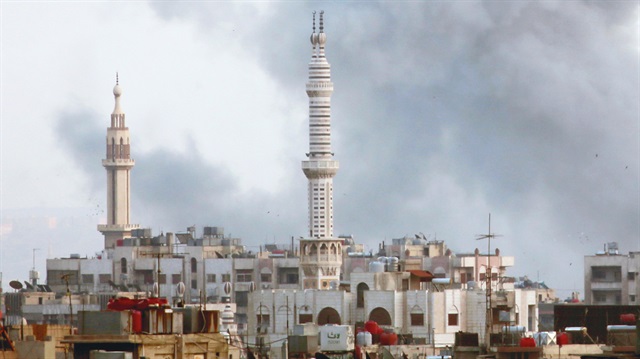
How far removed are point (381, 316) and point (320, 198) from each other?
19849 millimetres

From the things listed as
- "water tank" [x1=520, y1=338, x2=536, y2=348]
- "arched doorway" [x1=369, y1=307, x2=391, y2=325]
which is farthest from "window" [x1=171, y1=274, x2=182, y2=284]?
"water tank" [x1=520, y1=338, x2=536, y2=348]

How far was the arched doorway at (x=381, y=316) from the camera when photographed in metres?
107

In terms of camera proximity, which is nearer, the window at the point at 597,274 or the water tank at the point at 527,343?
the water tank at the point at 527,343

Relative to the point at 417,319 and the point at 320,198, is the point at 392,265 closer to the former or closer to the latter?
the point at 417,319

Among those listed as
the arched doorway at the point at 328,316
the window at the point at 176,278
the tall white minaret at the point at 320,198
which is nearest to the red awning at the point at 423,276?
the arched doorway at the point at 328,316

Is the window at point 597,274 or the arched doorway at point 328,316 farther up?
the window at point 597,274

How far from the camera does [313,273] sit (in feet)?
407

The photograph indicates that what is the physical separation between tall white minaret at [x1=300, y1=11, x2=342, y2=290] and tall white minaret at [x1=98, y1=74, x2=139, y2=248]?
123ft

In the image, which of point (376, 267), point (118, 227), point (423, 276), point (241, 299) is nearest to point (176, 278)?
point (241, 299)

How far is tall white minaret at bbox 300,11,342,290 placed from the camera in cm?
12456

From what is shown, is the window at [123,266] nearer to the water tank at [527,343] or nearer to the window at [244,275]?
the window at [244,275]

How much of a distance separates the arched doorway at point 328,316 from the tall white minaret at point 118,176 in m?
55.7

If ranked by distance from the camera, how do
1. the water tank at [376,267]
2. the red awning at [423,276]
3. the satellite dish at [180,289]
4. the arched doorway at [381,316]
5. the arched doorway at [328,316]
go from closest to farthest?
the arched doorway at [381,316] → the arched doorway at [328,316] → the red awning at [423,276] → the water tank at [376,267] → the satellite dish at [180,289]

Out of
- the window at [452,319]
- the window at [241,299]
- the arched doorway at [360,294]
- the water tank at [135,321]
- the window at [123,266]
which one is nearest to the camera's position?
the water tank at [135,321]
